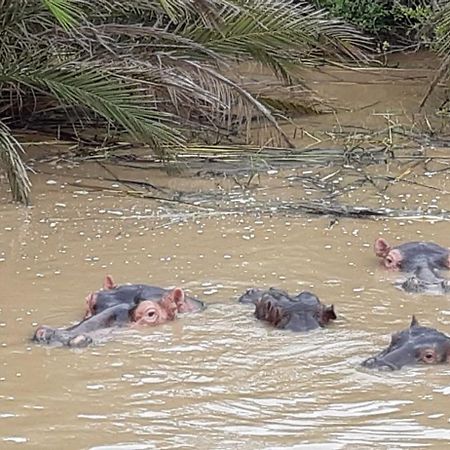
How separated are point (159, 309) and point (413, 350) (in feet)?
3.41

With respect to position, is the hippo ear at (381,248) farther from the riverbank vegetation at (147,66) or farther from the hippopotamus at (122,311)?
the riverbank vegetation at (147,66)

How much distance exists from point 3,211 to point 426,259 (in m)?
2.47

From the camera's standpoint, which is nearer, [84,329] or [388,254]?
[84,329]

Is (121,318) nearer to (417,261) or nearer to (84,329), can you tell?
(84,329)

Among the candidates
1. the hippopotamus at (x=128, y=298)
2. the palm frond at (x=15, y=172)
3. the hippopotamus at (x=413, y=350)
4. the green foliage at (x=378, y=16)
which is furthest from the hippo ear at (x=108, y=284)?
the green foliage at (x=378, y=16)

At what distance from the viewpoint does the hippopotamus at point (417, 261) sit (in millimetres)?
5105

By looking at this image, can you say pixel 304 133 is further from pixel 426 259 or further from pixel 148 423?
pixel 148 423

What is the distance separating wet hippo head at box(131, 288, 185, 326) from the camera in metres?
4.59

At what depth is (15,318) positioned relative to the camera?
→ 15.4 ft

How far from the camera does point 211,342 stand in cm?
441

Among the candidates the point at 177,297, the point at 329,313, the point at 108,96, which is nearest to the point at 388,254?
the point at 329,313

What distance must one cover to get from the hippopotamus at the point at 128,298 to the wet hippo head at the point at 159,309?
0.03m

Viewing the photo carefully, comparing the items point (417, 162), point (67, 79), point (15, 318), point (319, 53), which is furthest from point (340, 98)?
point (15, 318)

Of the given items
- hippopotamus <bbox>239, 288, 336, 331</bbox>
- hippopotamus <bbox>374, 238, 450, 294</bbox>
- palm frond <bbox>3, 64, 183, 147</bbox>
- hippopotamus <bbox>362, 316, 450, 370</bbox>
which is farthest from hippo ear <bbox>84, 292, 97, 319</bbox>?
palm frond <bbox>3, 64, 183, 147</bbox>
